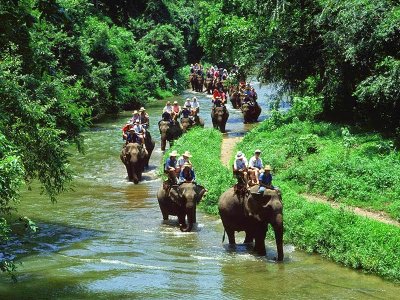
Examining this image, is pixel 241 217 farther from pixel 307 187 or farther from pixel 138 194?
pixel 138 194

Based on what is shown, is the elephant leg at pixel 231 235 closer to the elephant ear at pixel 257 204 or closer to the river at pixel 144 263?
the river at pixel 144 263

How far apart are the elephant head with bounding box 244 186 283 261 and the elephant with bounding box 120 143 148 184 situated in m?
8.49

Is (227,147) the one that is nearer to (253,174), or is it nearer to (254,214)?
(253,174)

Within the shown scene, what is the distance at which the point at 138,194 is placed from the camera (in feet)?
72.4

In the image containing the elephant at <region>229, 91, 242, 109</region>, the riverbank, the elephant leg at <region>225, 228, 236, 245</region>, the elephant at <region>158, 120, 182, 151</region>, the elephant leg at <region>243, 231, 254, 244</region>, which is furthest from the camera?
the elephant at <region>229, 91, 242, 109</region>

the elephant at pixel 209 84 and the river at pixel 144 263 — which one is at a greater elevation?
the elephant at pixel 209 84

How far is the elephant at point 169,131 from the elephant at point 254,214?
1246 centimetres

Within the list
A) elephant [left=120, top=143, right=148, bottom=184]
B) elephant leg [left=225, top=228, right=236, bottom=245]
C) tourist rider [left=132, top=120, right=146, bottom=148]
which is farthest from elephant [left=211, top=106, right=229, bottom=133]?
elephant leg [left=225, top=228, right=236, bottom=245]

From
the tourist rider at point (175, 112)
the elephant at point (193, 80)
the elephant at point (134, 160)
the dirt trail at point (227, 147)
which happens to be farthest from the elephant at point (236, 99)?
the elephant at point (134, 160)

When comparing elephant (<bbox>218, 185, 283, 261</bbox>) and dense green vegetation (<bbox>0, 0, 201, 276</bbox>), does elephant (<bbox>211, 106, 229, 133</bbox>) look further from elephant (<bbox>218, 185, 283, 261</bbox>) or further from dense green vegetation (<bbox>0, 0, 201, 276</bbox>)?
elephant (<bbox>218, 185, 283, 261</bbox>)

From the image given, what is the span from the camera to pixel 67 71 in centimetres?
2803

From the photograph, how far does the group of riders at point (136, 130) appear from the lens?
24.8m

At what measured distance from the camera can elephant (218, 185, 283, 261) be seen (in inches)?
580

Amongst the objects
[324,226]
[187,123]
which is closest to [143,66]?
[187,123]
